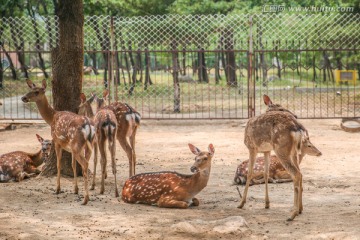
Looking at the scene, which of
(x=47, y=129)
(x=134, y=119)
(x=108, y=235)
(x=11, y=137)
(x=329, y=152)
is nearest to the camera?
(x=108, y=235)

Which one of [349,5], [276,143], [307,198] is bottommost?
[307,198]

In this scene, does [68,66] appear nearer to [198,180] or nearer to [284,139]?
[198,180]

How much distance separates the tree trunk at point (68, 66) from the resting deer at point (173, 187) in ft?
7.63

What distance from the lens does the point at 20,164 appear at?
40.3 feet

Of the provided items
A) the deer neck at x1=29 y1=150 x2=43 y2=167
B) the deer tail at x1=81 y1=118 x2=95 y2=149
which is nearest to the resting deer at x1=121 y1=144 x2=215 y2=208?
the deer tail at x1=81 y1=118 x2=95 y2=149

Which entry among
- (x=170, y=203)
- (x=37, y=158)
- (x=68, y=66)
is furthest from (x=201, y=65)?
(x=170, y=203)

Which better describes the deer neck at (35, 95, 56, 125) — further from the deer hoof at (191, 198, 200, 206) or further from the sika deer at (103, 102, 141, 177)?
the deer hoof at (191, 198, 200, 206)

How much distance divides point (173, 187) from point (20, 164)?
330 cm

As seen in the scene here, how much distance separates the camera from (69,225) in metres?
9.03

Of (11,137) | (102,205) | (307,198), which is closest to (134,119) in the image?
(102,205)

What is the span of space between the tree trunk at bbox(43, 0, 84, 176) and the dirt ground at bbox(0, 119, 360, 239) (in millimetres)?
379

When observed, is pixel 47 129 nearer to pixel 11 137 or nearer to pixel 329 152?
pixel 11 137

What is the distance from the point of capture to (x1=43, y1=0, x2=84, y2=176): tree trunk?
12.3m

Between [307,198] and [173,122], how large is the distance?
965 cm
